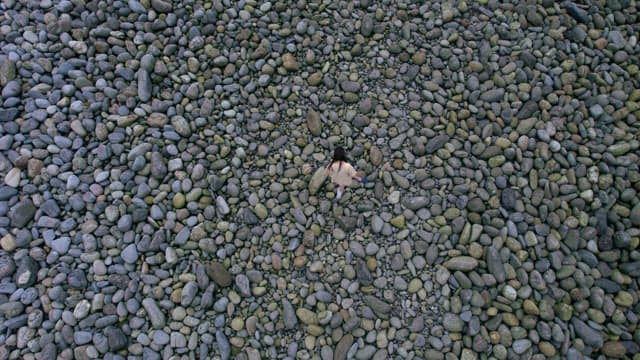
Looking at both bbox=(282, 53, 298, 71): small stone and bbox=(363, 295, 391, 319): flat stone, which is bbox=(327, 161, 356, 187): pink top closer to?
bbox=(363, 295, 391, 319): flat stone

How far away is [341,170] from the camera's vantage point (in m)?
3.98

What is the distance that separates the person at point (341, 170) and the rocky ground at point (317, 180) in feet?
0.50

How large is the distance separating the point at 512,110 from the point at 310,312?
7.19 feet

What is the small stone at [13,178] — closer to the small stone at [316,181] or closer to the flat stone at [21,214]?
the flat stone at [21,214]

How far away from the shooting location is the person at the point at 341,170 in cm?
398

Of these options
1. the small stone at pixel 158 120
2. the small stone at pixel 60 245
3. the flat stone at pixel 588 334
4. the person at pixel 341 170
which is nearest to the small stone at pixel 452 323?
the flat stone at pixel 588 334

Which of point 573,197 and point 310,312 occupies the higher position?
point 573,197

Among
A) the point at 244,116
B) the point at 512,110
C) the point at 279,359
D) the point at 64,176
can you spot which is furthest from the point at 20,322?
the point at 512,110

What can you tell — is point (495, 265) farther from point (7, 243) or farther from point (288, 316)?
point (7, 243)

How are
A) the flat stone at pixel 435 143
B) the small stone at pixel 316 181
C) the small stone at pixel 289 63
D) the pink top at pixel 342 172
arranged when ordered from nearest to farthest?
the pink top at pixel 342 172, the small stone at pixel 316 181, the flat stone at pixel 435 143, the small stone at pixel 289 63

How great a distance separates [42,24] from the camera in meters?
4.74

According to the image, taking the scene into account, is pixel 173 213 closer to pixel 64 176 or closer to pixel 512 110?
pixel 64 176

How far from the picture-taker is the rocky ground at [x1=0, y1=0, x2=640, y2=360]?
12.6 ft

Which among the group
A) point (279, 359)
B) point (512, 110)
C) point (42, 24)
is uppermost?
point (42, 24)
